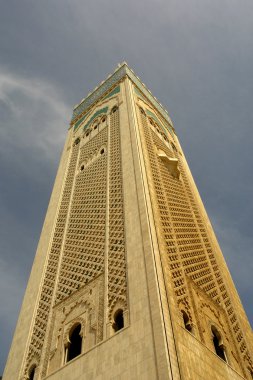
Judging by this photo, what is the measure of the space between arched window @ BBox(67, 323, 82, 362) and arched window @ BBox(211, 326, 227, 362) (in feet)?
5.56

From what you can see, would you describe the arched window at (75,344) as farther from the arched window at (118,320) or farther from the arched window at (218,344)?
the arched window at (218,344)

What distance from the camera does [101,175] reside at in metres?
7.99

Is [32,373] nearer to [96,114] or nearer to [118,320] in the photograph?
[118,320]

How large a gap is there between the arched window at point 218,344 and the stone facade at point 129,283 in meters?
0.01

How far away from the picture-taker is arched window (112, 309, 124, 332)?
4742 mm

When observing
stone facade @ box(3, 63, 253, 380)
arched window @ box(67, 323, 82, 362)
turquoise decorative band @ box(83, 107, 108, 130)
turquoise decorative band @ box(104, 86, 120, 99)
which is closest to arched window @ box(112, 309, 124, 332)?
stone facade @ box(3, 63, 253, 380)

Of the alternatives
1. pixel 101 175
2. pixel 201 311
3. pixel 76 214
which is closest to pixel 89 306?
pixel 201 311

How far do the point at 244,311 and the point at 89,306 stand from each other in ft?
8.81

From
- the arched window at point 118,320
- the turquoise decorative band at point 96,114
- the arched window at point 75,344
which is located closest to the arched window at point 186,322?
the arched window at point 118,320

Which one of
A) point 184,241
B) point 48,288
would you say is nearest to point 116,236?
point 184,241

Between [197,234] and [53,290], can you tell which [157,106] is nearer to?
[197,234]

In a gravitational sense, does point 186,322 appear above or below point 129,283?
below

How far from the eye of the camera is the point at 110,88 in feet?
37.6

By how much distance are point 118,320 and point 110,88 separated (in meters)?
7.90
